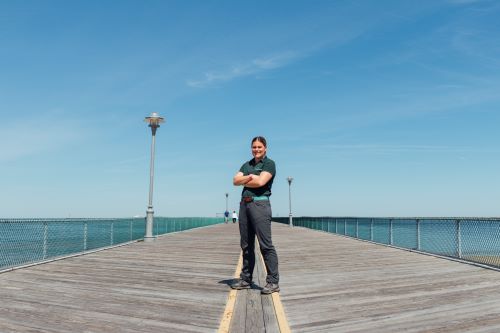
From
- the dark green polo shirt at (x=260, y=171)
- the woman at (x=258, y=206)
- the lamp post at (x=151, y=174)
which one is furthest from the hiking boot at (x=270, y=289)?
the lamp post at (x=151, y=174)

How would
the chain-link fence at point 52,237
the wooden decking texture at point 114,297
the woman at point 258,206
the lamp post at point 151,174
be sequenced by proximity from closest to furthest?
the wooden decking texture at point 114,297 → the woman at point 258,206 → the chain-link fence at point 52,237 → the lamp post at point 151,174

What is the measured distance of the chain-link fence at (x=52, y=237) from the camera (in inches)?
261

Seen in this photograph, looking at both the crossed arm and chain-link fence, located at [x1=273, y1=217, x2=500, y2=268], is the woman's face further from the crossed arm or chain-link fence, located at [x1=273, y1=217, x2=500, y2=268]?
chain-link fence, located at [x1=273, y1=217, x2=500, y2=268]

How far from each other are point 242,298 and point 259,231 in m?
0.84

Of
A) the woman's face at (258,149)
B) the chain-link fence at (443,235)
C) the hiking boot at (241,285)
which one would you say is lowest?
the hiking boot at (241,285)

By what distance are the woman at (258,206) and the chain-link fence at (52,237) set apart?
4.47m

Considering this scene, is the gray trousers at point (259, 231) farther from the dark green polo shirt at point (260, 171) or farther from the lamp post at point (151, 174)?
the lamp post at point (151, 174)

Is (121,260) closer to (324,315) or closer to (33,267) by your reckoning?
(33,267)

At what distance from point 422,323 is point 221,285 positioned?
271cm

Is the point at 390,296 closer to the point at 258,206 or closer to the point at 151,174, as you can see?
the point at 258,206

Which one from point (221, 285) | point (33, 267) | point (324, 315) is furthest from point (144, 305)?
point (33, 267)

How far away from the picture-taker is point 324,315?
12.5 feet

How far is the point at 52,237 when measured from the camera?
7.93 m

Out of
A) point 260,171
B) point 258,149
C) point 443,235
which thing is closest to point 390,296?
point 260,171
